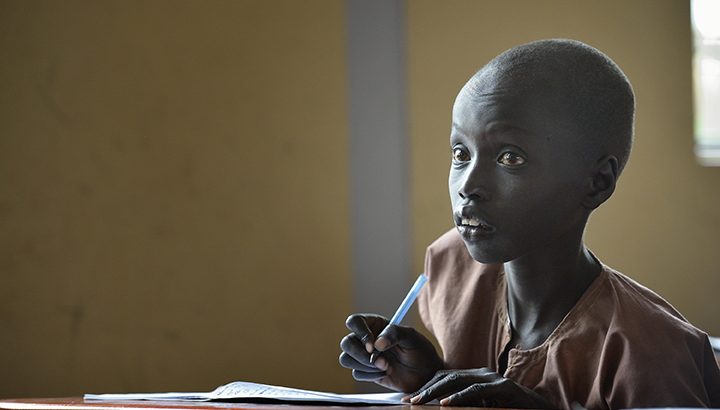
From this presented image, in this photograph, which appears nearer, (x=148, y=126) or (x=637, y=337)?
(x=637, y=337)

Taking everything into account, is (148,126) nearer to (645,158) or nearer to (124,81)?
(124,81)

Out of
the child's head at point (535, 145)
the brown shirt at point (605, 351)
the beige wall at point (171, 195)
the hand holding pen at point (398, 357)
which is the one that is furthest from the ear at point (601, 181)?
the beige wall at point (171, 195)

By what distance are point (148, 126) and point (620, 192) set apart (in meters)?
1.85

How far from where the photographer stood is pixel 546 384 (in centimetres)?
126

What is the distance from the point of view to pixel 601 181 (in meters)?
1.32

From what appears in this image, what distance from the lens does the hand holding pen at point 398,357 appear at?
1.36 m

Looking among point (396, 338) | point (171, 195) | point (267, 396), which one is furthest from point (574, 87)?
point (171, 195)

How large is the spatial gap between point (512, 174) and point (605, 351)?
249 mm

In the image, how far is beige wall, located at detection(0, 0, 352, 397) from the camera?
3357mm

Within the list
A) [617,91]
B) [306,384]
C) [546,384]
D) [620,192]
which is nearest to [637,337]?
[546,384]

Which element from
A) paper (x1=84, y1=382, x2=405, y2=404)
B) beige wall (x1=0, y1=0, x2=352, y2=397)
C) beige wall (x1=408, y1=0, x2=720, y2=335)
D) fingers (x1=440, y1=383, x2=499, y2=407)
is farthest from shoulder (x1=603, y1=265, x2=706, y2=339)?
beige wall (x1=408, y1=0, x2=720, y2=335)

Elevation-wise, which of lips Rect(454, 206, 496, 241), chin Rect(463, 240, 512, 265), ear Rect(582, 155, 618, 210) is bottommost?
chin Rect(463, 240, 512, 265)

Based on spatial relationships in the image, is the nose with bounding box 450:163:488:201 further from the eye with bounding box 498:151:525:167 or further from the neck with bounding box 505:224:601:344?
the neck with bounding box 505:224:601:344

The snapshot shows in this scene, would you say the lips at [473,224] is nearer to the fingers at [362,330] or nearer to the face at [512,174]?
the face at [512,174]
